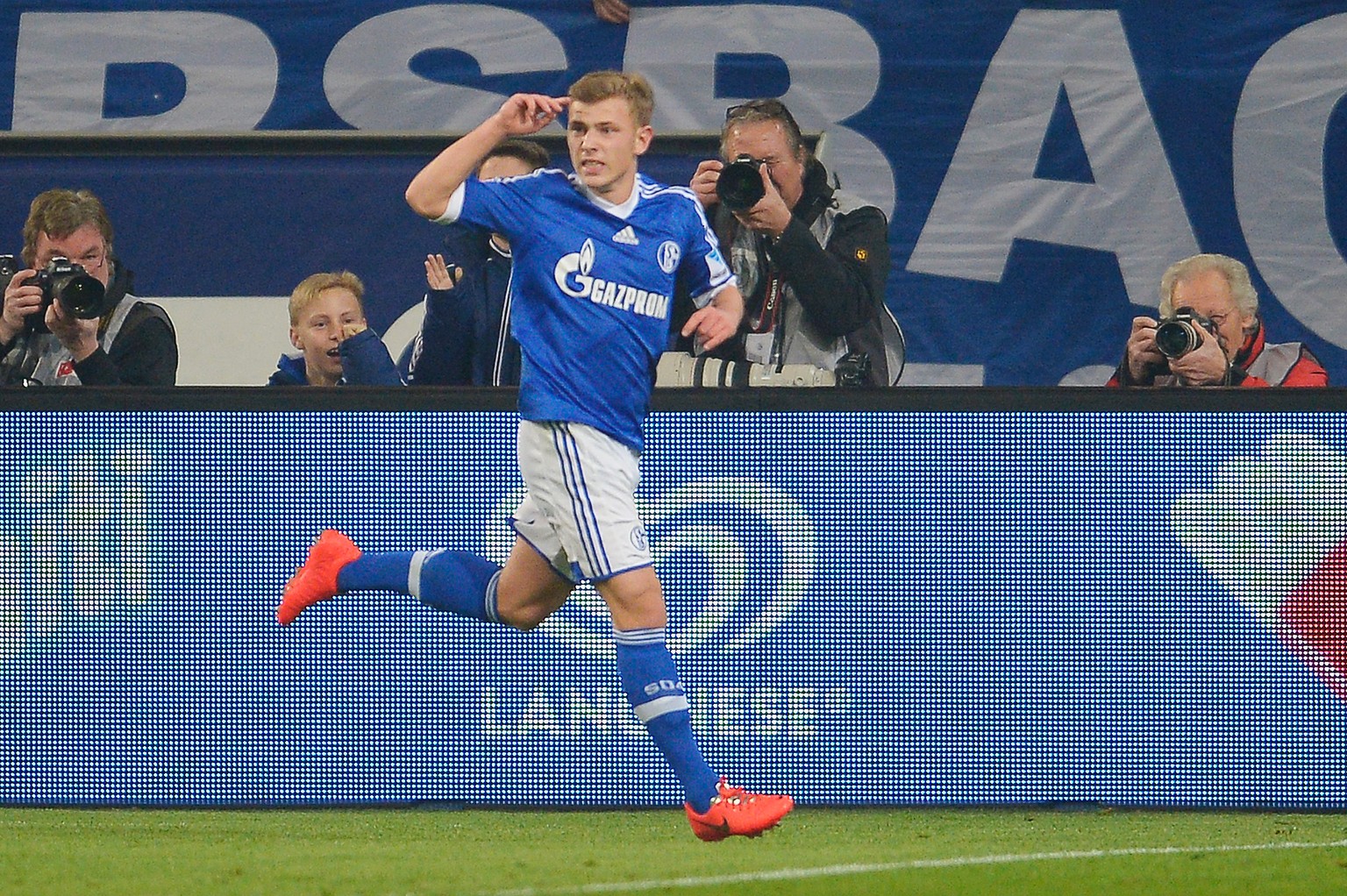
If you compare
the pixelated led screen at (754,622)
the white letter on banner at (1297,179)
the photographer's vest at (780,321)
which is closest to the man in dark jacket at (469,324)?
the pixelated led screen at (754,622)

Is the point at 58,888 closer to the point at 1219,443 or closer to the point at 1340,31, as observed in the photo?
the point at 1219,443

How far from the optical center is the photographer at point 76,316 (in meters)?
6.25

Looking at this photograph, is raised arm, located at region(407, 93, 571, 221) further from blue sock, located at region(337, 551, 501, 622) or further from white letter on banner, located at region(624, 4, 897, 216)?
white letter on banner, located at region(624, 4, 897, 216)

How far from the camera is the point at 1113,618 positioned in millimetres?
5883

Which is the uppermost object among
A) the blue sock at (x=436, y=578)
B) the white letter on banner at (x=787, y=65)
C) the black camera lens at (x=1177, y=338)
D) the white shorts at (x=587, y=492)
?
the white letter on banner at (x=787, y=65)

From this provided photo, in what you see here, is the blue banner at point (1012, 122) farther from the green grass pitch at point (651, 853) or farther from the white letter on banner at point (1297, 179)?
the green grass pitch at point (651, 853)

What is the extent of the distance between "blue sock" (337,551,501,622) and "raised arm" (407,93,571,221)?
101 centimetres

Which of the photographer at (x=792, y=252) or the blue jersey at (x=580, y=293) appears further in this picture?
the photographer at (x=792, y=252)

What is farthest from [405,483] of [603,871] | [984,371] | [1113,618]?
[984,371]

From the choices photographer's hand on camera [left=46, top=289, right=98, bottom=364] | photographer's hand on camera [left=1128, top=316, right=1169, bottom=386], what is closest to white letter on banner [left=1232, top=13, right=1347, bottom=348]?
photographer's hand on camera [left=1128, top=316, right=1169, bottom=386]

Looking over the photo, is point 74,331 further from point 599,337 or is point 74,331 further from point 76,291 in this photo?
point 599,337

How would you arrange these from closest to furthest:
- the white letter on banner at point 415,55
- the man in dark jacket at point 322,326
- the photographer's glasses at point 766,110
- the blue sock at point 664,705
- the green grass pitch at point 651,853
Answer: the green grass pitch at point 651,853 → the blue sock at point 664,705 → the man in dark jacket at point 322,326 → the photographer's glasses at point 766,110 → the white letter on banner at point 415,55

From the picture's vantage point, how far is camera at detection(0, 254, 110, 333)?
614 cm

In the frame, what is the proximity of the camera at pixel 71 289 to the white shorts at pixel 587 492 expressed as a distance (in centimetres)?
179
